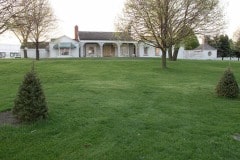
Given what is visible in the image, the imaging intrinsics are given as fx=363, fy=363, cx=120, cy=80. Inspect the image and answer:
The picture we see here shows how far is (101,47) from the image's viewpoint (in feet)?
191

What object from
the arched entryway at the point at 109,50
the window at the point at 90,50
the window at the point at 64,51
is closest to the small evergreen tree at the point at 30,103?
the window at the point at 64,51

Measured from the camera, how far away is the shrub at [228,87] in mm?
14578

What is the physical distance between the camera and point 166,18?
28.5 meters

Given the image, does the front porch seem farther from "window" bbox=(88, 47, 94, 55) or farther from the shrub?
the shrub

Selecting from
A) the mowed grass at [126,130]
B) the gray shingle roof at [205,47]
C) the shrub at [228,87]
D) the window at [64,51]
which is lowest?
the mowed grass at [126,130]

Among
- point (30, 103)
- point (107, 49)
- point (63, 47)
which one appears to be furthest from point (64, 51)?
point (30, 103)

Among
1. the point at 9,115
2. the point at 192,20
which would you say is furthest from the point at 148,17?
the point at 9,115

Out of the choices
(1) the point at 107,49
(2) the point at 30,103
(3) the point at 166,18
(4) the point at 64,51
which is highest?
(3) the point at 166,18

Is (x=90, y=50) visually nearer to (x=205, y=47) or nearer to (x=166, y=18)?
(x=205, y=47)

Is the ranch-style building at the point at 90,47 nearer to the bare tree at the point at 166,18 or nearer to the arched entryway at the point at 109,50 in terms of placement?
the arched entryway at the point at 109,50

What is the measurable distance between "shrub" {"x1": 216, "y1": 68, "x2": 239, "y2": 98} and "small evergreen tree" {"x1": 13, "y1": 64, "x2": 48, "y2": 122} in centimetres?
805

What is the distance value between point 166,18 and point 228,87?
1481 centimetres

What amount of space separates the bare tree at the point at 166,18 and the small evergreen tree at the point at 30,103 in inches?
798

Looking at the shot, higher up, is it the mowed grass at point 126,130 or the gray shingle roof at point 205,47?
the gray shingle roof at point 205,47
